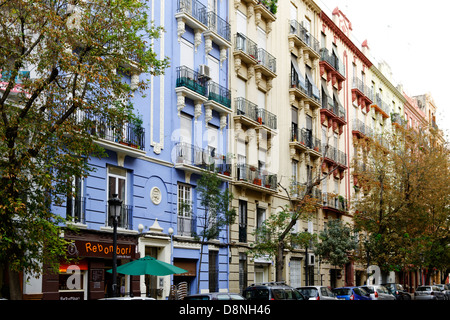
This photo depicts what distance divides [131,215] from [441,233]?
27573mm

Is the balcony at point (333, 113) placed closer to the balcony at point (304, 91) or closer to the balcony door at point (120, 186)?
the balcony at point (304, 91)

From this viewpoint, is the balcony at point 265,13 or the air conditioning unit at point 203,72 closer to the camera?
the air conditioning unit at point 203,72

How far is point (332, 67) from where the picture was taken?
4488 centimetres

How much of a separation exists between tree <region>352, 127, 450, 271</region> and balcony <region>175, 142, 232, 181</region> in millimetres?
11723

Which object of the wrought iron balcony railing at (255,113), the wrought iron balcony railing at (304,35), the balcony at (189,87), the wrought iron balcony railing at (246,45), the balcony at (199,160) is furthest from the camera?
the wrought iron balcony railing at (304,35)

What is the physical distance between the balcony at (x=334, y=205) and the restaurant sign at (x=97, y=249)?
20.7m

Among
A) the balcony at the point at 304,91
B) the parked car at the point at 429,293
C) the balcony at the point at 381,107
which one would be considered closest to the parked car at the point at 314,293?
the balcony at the point at 304,91

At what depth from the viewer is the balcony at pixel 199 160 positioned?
27.0 metres

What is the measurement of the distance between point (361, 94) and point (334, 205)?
1235 cm

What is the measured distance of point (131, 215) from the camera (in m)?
23.9

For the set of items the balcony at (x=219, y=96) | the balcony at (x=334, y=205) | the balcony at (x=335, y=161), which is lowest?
the balcony at (x=334, y=205)

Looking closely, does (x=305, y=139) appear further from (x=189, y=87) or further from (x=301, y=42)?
(x=189, y=87)
